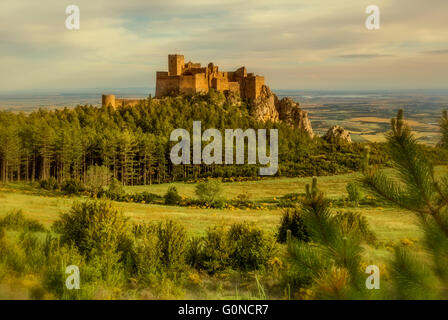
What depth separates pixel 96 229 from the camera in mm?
9430

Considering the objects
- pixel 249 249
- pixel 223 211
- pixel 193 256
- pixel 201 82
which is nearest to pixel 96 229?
pixel 193 256

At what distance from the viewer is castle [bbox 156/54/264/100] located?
64.5m

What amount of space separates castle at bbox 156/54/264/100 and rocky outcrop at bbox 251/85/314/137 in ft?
6.52

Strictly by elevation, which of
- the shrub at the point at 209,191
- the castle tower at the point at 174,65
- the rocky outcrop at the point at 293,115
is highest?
the castle tower at the point at 174,65

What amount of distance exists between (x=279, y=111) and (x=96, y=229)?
6779 centimetres

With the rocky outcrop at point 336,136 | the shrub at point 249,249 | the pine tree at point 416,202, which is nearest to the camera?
the pine tree at point 416,202

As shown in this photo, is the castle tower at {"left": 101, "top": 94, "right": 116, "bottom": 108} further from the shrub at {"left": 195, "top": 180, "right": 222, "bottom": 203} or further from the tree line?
the shrub at {"left": 195, "top": 180, "right": 222, "bottom": 203}

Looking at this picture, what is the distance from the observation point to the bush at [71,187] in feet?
95.8

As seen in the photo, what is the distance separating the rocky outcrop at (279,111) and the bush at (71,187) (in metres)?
40.2

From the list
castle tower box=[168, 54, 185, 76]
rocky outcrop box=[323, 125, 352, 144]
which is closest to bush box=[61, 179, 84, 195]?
rocky outcrop box=[323, 125, 352, 144]

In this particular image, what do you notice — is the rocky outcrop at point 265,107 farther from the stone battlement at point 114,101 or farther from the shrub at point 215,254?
the shrub at point 215,254

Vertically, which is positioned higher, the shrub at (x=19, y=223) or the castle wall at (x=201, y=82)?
the castle wall at (x=201, y=82)

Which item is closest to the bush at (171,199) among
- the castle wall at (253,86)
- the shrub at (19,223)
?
the shrub at (19,223)
